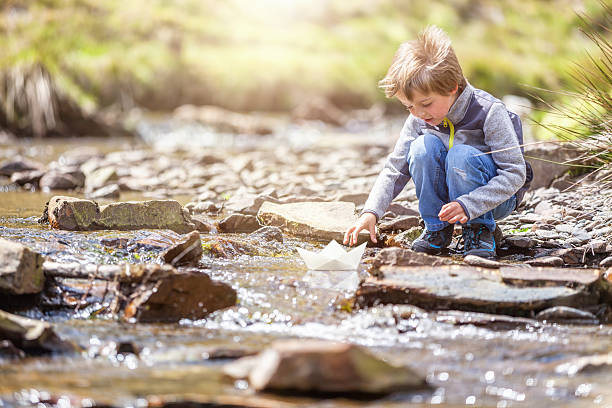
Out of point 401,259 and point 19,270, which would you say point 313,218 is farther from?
point 19,270

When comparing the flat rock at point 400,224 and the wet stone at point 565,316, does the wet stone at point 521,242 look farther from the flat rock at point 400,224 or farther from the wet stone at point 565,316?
the wet stone at point 565,316

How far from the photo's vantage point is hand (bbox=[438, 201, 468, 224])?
3049mm

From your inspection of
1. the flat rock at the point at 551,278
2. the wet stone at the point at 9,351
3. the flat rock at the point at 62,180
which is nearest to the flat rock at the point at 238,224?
the flat rock at the point at 551,278

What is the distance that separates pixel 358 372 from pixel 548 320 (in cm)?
99

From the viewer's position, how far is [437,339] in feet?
7.41

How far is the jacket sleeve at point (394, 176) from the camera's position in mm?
3383

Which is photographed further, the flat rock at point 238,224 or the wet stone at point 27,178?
the wet stone at point 27,178

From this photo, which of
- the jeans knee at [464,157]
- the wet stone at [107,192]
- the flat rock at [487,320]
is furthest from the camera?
the wet stone at [107,192]

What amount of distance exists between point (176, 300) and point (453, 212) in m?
1.33

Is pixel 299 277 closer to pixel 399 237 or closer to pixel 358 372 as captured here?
pixel 399 237

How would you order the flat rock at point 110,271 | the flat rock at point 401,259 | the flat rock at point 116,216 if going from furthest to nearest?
the flat rock at point 116,216 → the flat rock at point 401,259 → the flat rock at point 110,271

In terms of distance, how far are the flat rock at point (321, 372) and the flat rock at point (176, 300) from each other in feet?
2.40

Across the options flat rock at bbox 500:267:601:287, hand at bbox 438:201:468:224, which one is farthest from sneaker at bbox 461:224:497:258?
flat rock at bbox 500:267:601:287

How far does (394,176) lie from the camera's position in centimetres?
345
